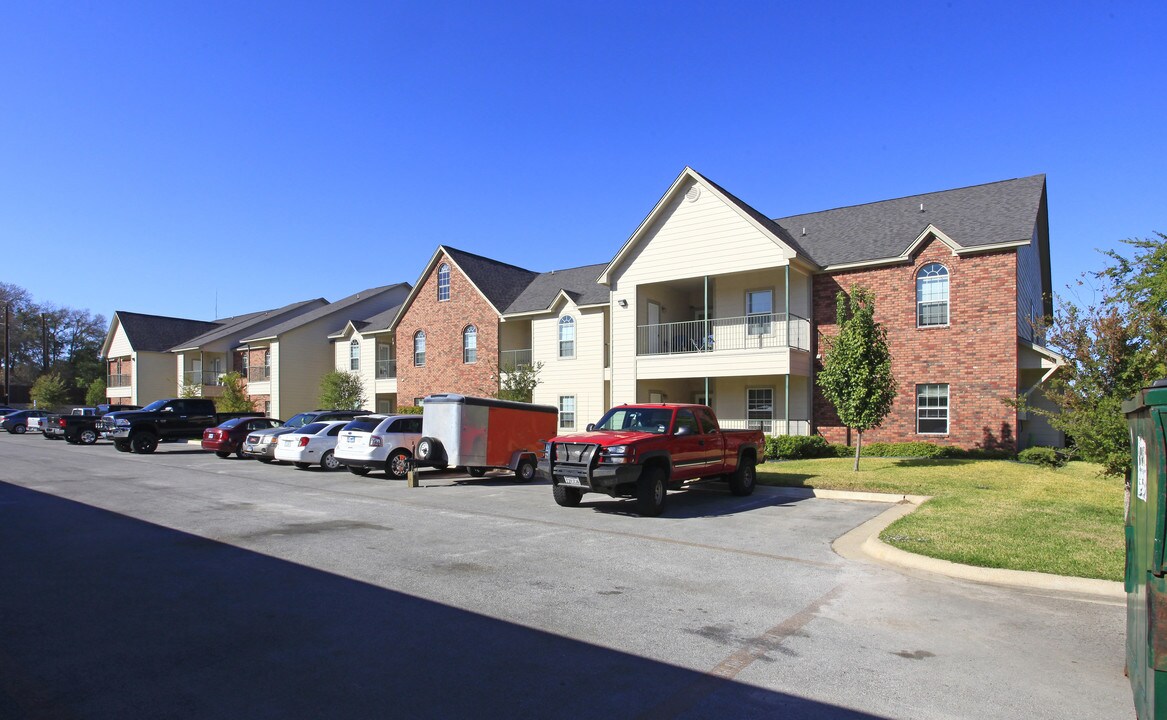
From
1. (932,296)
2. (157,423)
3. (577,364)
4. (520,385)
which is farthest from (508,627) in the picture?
(157,423)

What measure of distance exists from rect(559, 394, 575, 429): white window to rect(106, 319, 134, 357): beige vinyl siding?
40.2 metres

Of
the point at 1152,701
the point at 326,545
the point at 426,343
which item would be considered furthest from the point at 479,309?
the point at 1152,701

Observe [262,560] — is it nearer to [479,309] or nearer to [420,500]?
[420,500]

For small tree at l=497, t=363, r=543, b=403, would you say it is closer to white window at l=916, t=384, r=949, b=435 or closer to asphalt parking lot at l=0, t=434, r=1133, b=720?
white window at l=916, t=384, r=949, b=435

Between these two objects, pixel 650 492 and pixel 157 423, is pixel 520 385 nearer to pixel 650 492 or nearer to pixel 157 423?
pixel 157 423

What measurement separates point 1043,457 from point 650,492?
475 inches

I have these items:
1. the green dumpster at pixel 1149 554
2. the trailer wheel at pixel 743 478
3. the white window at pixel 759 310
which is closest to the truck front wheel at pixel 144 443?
the trailer wheel at pixel 743 478

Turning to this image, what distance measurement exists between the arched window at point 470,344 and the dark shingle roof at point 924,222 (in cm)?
1517

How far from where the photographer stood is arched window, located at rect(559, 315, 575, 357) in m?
29.8

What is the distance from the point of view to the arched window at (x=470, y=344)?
3335cm

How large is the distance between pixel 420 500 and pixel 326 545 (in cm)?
477

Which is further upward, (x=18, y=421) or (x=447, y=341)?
(x=447, y=341)

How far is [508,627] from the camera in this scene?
19.2 ft

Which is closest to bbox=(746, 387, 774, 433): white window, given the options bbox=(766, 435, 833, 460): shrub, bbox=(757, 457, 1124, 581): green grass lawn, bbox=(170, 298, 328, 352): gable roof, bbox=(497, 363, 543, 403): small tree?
bbox=(766, 435, 833, 460): shrub
